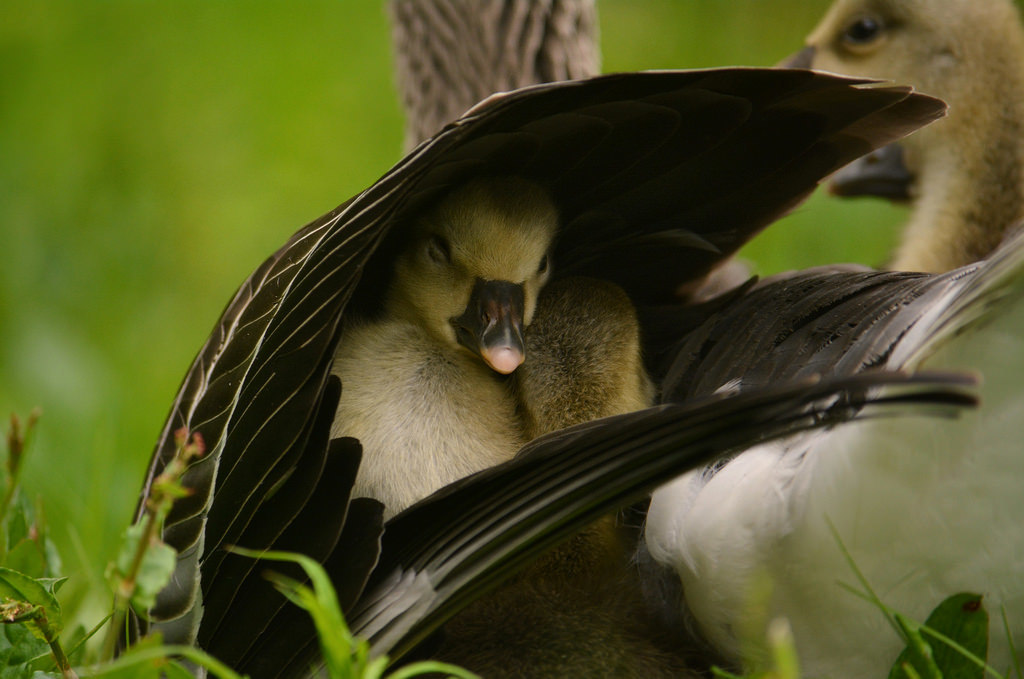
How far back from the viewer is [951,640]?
159 centimetres

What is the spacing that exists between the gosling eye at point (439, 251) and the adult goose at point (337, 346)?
102 millimetres

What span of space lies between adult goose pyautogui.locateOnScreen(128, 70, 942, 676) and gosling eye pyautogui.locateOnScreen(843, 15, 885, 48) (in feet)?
5.33

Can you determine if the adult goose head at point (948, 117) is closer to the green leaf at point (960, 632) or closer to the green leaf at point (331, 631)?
the green leaf at point (960, 632)

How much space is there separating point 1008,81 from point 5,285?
12.1 ft

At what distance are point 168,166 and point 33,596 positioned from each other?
481 centimetres

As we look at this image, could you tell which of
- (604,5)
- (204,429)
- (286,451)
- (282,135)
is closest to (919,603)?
(286,451)

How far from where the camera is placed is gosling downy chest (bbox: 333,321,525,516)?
6.08 feet

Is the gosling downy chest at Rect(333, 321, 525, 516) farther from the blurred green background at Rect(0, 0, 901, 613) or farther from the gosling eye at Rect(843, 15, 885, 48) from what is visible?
the gosling eye at Rect(843, 15, 885, 48)

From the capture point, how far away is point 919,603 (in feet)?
5.41

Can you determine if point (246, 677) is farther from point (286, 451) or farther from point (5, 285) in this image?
point (5, 285)

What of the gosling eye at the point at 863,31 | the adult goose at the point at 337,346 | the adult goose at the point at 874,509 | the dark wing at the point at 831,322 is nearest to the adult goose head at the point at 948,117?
the gosling eye at the point at 863,31

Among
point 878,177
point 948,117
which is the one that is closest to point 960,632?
point 948,117

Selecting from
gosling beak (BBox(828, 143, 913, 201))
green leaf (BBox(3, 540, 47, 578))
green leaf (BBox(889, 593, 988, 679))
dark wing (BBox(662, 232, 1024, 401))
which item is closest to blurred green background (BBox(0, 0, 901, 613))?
green leaf (BBox(3, 540, 47, 578))

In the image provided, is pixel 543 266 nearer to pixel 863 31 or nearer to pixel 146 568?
pixel 146 568
